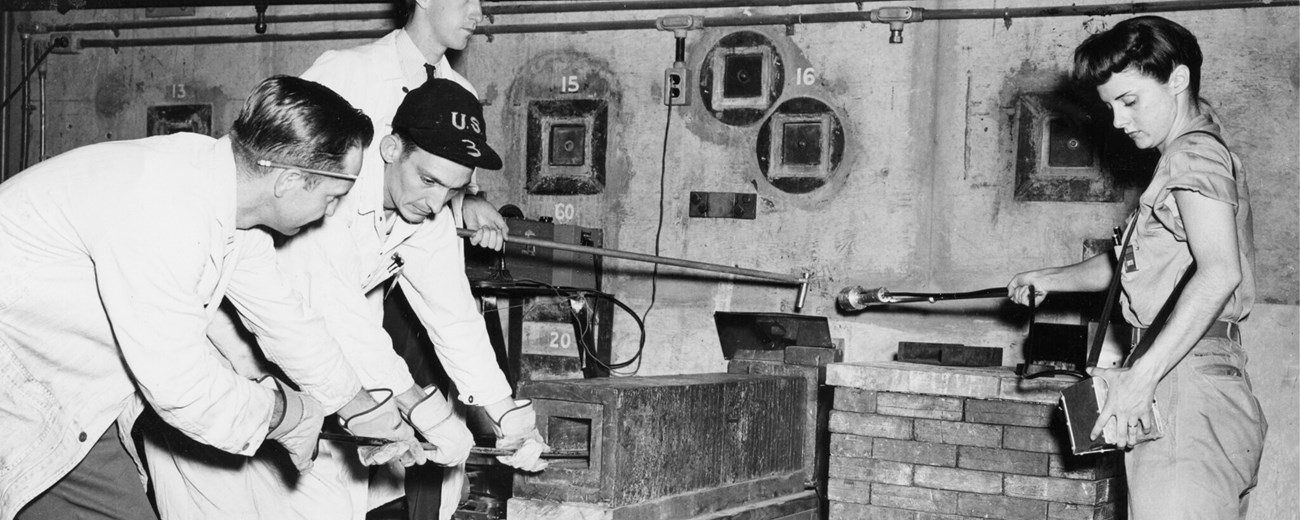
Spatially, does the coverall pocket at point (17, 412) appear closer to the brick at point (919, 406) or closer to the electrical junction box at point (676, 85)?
the brick at point (919, 406)

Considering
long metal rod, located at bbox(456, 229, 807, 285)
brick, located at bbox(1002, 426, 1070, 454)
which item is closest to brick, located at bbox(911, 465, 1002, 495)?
brick, located at bbox(1002, 426, 1070, 454)

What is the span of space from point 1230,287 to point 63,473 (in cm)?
235

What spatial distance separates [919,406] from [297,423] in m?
2.29

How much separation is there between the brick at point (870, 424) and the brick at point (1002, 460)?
8.1 inches

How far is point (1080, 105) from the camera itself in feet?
15.9

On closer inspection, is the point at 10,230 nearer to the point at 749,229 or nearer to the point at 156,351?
the point at 156,351

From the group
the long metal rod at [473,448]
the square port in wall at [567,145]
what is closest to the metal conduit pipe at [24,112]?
the square port in wall at [567,145]

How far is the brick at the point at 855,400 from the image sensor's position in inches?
168

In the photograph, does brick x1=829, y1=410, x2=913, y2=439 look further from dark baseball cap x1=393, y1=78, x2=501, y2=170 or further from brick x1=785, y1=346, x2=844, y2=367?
dark baseball cap x1=393, y1=78, x2=501, y2=170

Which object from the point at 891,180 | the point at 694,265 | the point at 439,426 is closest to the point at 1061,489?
the point at 891,180

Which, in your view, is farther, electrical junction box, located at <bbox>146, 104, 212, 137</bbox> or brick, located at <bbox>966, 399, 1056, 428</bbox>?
electrical junction box, located at <bbox>146, 104, 212, 137</bbox>

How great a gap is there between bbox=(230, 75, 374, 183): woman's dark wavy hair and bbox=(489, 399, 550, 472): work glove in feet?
3.36

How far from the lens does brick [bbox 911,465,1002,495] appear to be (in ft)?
13.2

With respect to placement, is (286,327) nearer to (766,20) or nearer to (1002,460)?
(1002,460)
